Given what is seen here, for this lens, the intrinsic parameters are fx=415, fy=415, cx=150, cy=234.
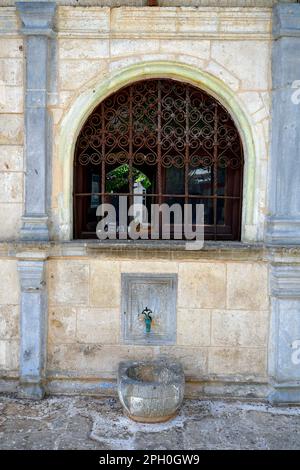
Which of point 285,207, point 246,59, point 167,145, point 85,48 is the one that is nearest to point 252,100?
point 246,59

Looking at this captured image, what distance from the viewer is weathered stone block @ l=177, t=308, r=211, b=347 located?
14.0ft

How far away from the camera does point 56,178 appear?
13.9 ft

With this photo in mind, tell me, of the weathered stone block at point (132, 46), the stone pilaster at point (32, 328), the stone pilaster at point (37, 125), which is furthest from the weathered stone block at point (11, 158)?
the weathered stone block at point (132, 46)

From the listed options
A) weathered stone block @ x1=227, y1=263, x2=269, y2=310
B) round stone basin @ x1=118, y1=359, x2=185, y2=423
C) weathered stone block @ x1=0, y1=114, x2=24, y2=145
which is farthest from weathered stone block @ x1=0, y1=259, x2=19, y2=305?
weathered stone block @ x1=227, y1=263, x2=269, y2=310

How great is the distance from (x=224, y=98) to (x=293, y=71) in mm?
690

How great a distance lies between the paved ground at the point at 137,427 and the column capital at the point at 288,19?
363 centimetres

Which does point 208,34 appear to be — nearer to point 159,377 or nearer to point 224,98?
point 224,98

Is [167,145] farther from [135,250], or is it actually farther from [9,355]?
[9,355]

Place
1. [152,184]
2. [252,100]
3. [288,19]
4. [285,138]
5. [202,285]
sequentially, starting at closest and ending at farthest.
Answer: [288,19]
[285,138]
[252,100]
[202,285]
[152,184]

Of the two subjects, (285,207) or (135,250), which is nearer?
(285,207)

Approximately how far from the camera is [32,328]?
4199 millimetres

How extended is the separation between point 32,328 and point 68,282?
579 millimetres

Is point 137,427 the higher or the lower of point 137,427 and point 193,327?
the lower

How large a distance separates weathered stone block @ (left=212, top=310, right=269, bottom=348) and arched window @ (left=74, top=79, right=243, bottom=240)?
0.83m
